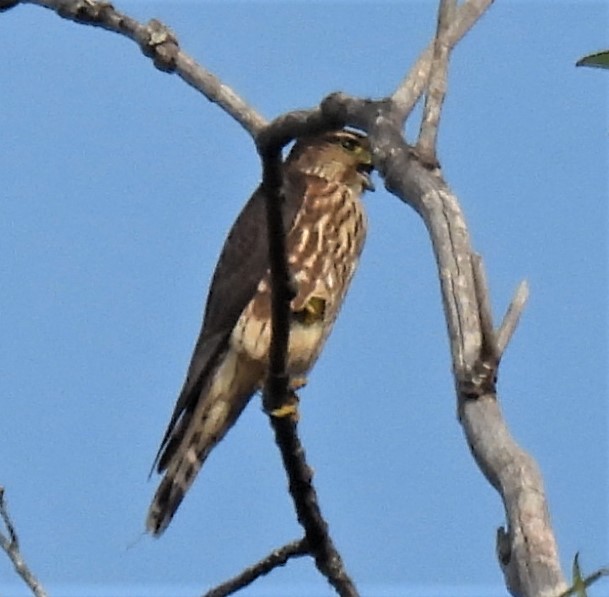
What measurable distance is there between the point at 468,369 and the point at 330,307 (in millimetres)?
3209

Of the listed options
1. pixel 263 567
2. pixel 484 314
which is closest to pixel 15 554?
pixel 263 567

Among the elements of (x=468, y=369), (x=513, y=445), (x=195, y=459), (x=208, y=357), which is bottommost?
(x=513, y=445)

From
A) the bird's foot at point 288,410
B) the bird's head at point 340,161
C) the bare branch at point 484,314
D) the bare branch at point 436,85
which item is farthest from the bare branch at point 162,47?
the bird's head at point 340,161

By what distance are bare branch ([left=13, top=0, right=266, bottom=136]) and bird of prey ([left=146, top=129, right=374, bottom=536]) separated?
1135mm

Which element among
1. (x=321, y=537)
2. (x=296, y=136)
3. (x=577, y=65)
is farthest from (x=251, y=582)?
(x=577, y=65)

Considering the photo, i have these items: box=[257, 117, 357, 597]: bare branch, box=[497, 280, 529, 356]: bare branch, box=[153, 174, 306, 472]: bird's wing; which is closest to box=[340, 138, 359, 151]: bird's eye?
box=[153, 174, 306, 472]: bird's wing

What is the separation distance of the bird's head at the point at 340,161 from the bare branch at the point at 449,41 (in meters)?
2.50

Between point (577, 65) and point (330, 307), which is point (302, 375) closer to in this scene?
point (330, 307)

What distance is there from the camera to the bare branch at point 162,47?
3.30 metres

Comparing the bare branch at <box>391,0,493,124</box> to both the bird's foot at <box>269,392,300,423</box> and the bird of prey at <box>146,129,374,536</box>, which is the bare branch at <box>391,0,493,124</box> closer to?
the bird's foot at <box>269,392,300,423</box>

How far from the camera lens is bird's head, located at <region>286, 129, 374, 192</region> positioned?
5.53 meters

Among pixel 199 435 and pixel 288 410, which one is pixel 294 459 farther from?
pixel 199 435

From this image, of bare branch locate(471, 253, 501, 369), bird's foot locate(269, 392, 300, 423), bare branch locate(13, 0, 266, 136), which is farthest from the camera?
bird's foot locate(269, 392, 300, 423)

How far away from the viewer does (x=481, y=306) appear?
1843 mm
